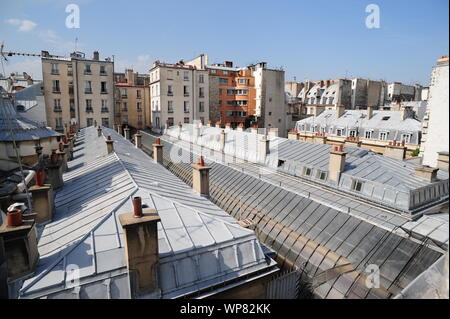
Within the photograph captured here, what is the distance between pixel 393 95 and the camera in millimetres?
68500

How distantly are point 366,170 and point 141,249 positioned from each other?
37.9ft

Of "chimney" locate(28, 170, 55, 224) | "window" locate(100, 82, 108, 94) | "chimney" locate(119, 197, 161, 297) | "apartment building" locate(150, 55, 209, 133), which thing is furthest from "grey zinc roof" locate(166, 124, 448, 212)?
"window" locate(100, 82, 108, 94)

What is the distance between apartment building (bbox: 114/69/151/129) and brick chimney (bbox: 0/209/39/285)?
142 feet

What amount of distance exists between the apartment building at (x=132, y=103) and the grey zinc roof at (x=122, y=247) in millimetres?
40234

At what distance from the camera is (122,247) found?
6426 mm

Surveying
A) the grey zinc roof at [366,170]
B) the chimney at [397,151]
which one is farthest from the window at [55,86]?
the chimney at [397,151]

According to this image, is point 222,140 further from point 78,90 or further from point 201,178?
point 78,90

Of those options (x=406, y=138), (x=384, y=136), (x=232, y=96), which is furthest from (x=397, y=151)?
(x=232, y=96)

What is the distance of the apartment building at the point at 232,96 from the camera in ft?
A: 167

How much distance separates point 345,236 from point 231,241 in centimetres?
485

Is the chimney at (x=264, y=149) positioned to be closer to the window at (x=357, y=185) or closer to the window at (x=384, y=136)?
the window at (x=357, y=185)

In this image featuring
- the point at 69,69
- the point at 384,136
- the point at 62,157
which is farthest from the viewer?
the point at 69,69
